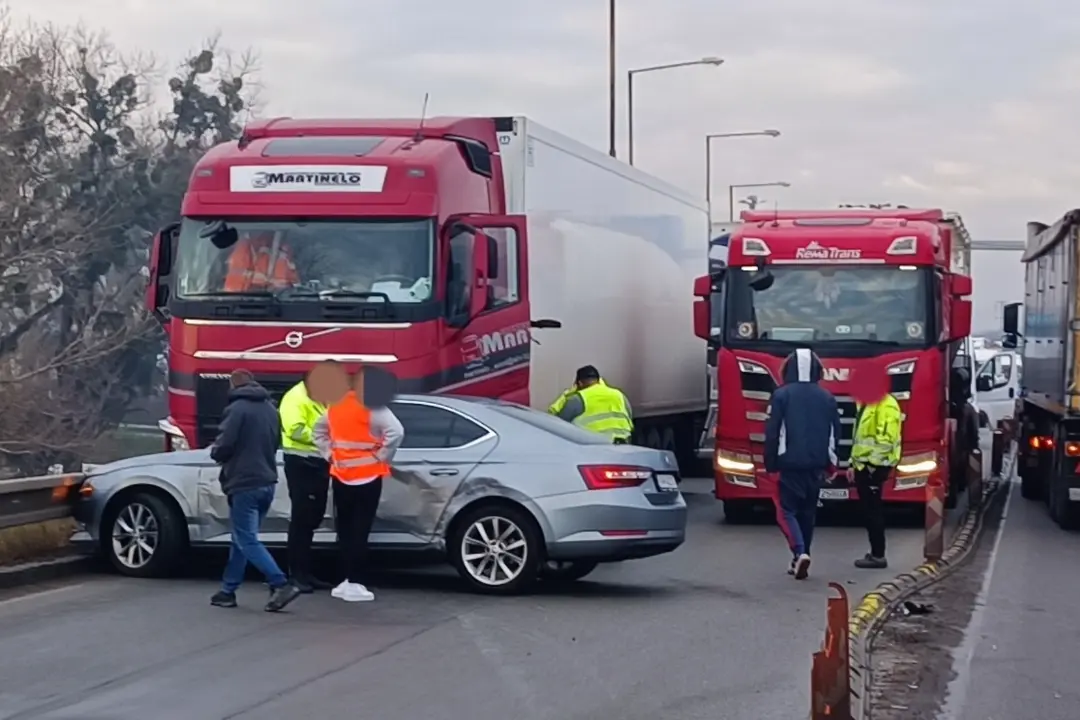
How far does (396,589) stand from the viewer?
13117 mm

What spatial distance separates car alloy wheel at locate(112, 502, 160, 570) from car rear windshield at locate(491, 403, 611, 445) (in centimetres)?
270

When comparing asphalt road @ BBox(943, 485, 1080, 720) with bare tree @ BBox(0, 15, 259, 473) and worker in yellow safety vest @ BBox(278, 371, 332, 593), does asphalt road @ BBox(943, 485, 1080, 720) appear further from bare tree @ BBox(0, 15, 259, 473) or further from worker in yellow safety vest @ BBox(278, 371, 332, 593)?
bare tree @ BBox(0, 15, 259, 473)

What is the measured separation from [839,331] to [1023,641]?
298 inches

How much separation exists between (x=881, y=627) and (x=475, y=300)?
475 cm

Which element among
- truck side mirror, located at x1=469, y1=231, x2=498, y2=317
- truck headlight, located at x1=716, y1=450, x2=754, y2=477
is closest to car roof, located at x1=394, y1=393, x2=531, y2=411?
truck side mirror, located at x1=469, y1=231, x2=498, y2=317

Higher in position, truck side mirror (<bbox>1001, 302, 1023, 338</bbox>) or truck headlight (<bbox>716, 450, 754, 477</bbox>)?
truck side mirror (<bbox>1001, 302, 1023, 338</bbox>)

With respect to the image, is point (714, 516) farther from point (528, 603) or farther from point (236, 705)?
point (236, 705)

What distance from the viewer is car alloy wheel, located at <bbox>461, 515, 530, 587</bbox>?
1274cm

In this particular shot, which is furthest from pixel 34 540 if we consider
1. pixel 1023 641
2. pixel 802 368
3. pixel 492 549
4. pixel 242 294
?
pixel 1023 641

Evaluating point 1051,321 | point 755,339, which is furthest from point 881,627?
point 1051,321

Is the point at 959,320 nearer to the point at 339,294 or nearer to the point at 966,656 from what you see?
the point at 339,294

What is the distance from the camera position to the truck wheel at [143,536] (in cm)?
1312

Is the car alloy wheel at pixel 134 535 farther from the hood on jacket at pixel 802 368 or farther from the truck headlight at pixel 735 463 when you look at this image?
the truck headlight at pixel 735 463

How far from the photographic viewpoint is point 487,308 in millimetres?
15391
